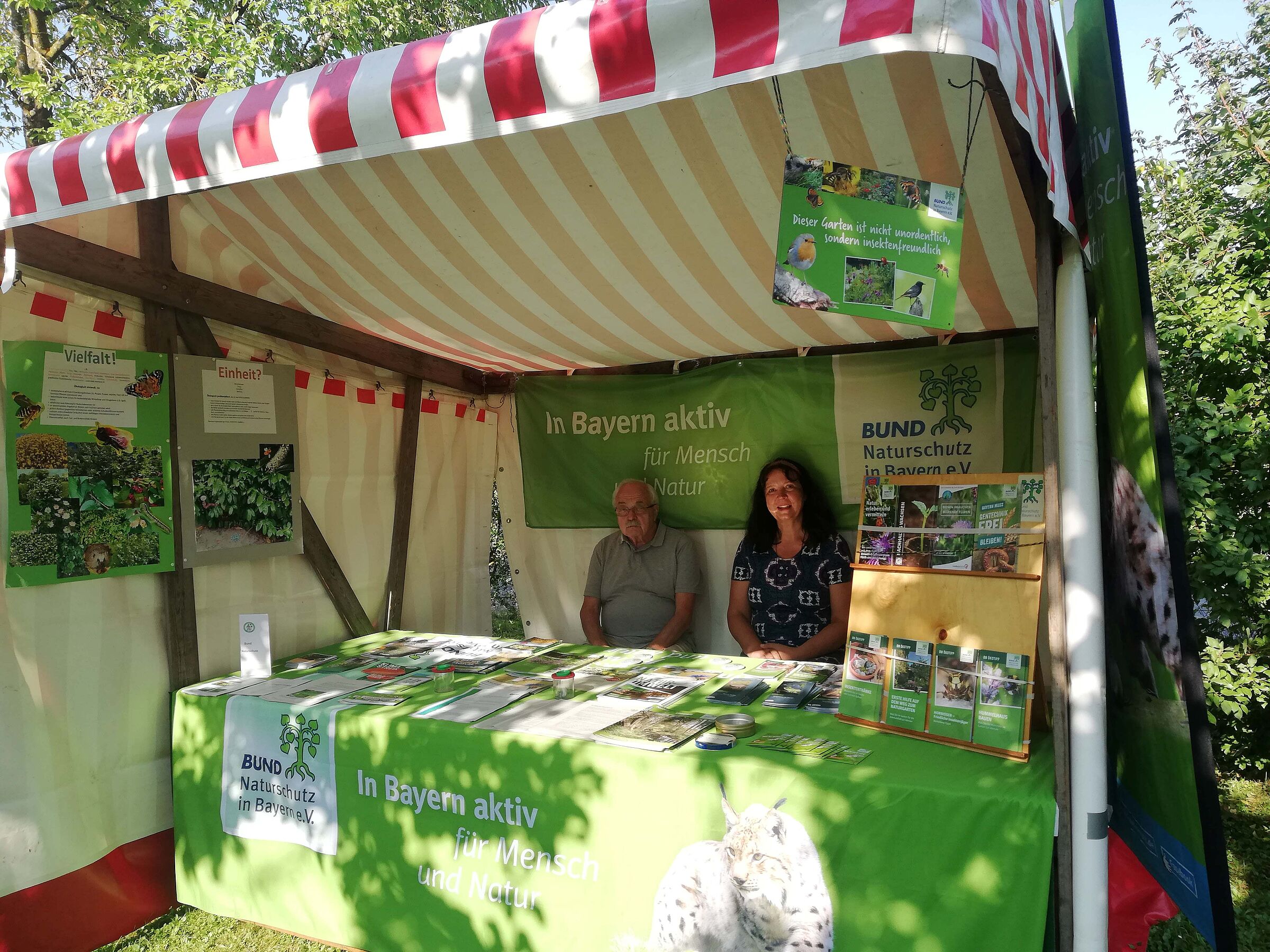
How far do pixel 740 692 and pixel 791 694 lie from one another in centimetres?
15

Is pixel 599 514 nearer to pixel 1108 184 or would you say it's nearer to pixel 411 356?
pixel 411 356

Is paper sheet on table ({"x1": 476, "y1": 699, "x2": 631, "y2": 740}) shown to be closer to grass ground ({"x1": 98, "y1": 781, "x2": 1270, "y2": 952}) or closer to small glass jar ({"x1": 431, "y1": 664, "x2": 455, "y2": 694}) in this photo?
small glass jar ({"x1": 431, "y1": 664, "x2": 455, "y2": 694})

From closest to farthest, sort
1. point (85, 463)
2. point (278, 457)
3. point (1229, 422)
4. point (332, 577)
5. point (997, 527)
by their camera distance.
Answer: point (997, 527), point (85, 463), point (1229, 422), point (278, 457), point (332, 577)

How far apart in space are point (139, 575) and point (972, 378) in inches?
137

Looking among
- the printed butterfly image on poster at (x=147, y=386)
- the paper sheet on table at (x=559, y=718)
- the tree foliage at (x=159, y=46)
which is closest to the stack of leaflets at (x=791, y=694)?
the paper sheet on table at (x=559, y=718)

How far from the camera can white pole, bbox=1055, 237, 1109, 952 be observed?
1625 millimetres

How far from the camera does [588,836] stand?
6.59ft

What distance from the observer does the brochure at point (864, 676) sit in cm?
204

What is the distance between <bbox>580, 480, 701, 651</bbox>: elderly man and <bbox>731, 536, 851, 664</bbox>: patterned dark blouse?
41cm

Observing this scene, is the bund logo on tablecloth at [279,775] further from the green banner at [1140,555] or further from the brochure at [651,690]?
the green banner at [1140,555]

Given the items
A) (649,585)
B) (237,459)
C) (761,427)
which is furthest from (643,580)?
(237,459)

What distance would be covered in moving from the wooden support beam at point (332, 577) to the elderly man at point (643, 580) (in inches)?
44.7

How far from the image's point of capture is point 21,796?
7.95ft

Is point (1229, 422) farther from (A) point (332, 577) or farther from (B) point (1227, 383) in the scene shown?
(A) point (332, 577)
